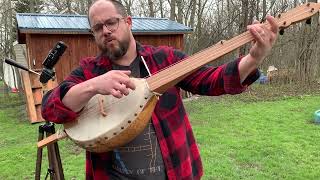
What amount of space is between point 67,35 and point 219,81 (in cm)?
1002

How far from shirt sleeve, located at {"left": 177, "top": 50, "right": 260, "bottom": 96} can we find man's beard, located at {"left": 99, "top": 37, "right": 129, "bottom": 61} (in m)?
0.33

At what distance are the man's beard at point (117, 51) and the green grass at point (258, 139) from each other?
3682 millimetres

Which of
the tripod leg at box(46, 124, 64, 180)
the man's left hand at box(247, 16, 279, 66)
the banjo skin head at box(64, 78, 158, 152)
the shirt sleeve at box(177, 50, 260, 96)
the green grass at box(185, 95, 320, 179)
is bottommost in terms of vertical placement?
the green grass at box(185, 95, 320, 179)

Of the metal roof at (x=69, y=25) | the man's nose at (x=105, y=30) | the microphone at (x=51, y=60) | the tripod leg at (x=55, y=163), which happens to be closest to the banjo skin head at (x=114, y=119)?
the man's nose at (x=105, y=30)

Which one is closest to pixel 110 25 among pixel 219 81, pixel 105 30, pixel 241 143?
pixel 105 30

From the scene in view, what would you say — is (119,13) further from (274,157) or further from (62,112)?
(274,157)

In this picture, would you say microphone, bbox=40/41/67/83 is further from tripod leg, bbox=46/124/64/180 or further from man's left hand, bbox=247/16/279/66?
man's left hand, bbox=247/16/279/66

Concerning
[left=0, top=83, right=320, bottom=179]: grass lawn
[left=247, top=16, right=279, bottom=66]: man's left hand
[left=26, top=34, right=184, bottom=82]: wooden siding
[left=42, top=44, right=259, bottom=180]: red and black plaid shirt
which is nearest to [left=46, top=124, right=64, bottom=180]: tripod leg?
[left=42, top=44, right=259, bottom=180]: red and black plaid shirt

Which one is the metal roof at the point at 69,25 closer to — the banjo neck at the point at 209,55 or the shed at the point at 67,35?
the shed at the point at 67,35

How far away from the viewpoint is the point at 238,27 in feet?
58.4

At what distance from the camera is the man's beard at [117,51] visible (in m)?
A: 1.95

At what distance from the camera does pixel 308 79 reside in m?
14.2

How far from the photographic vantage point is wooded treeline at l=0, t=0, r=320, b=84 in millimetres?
14461

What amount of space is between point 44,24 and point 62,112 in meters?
9.98
